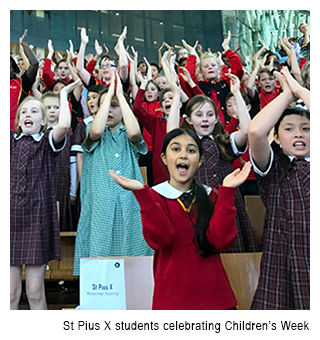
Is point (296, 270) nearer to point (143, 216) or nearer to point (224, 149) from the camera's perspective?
point (143, 216)

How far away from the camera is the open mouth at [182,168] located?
5.28ft

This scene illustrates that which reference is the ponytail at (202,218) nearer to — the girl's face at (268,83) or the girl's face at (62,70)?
the girl's face at (268,83)

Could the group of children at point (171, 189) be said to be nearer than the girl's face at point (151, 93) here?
Yes

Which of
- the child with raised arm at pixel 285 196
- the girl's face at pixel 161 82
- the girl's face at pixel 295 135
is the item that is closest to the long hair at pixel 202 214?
the child with raised arm at pixel 285 196

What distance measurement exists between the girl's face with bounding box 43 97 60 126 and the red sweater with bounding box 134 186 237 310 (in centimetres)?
146

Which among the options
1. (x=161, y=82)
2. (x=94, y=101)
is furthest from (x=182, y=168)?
(x=161, y=82)

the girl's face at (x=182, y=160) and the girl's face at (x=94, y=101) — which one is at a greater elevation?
the girl's face at (x=94, y=101)

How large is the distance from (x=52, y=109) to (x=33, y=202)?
0.94m

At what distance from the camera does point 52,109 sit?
2.78m

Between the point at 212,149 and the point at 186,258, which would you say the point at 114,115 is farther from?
the point at 186,258

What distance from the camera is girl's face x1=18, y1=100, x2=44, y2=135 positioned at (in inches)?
84.6

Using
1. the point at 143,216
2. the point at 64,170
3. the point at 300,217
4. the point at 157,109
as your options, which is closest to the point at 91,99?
the point at 64,170
